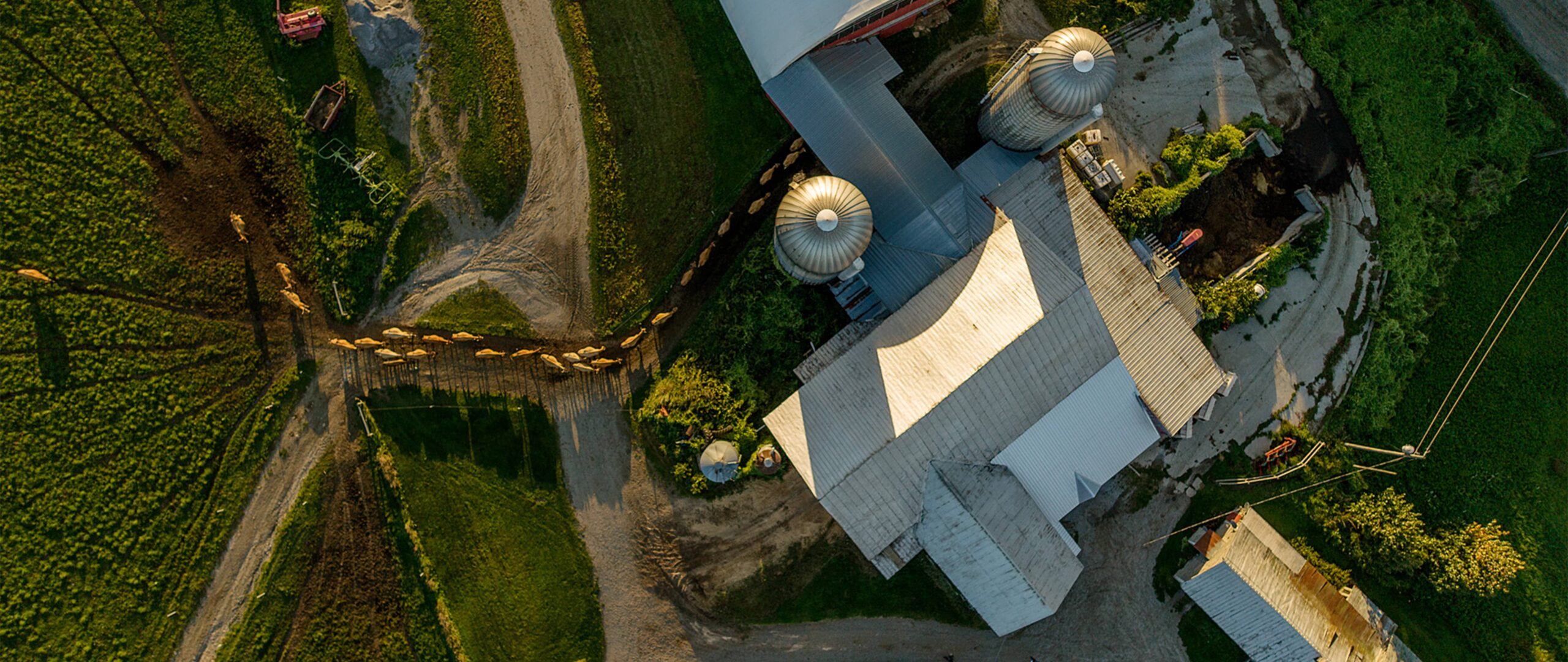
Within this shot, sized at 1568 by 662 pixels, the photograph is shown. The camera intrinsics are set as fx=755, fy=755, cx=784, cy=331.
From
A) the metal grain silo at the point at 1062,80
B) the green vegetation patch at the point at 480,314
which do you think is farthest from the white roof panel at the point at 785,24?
the green vegetation patch at the point at 480,314

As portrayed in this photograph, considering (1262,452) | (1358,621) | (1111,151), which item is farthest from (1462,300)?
(1111,151)

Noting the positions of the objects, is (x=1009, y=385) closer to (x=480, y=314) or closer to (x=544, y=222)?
(x=544, y=222)

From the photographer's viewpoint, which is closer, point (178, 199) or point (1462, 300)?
point (178, 199)

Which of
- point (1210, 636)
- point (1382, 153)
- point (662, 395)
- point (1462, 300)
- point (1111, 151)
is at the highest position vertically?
point (662, 395)

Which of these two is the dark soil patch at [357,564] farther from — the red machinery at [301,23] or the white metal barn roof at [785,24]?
the white metal barn roof at [785,24]

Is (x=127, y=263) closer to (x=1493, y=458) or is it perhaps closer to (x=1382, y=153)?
(x=1382, y=153)

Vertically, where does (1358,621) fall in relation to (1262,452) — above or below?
below

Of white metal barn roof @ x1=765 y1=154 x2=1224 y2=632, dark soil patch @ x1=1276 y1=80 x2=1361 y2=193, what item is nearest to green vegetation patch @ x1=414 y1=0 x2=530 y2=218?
white metal barn roof @ x1=765 y1=154 x2=1224 y2=632
